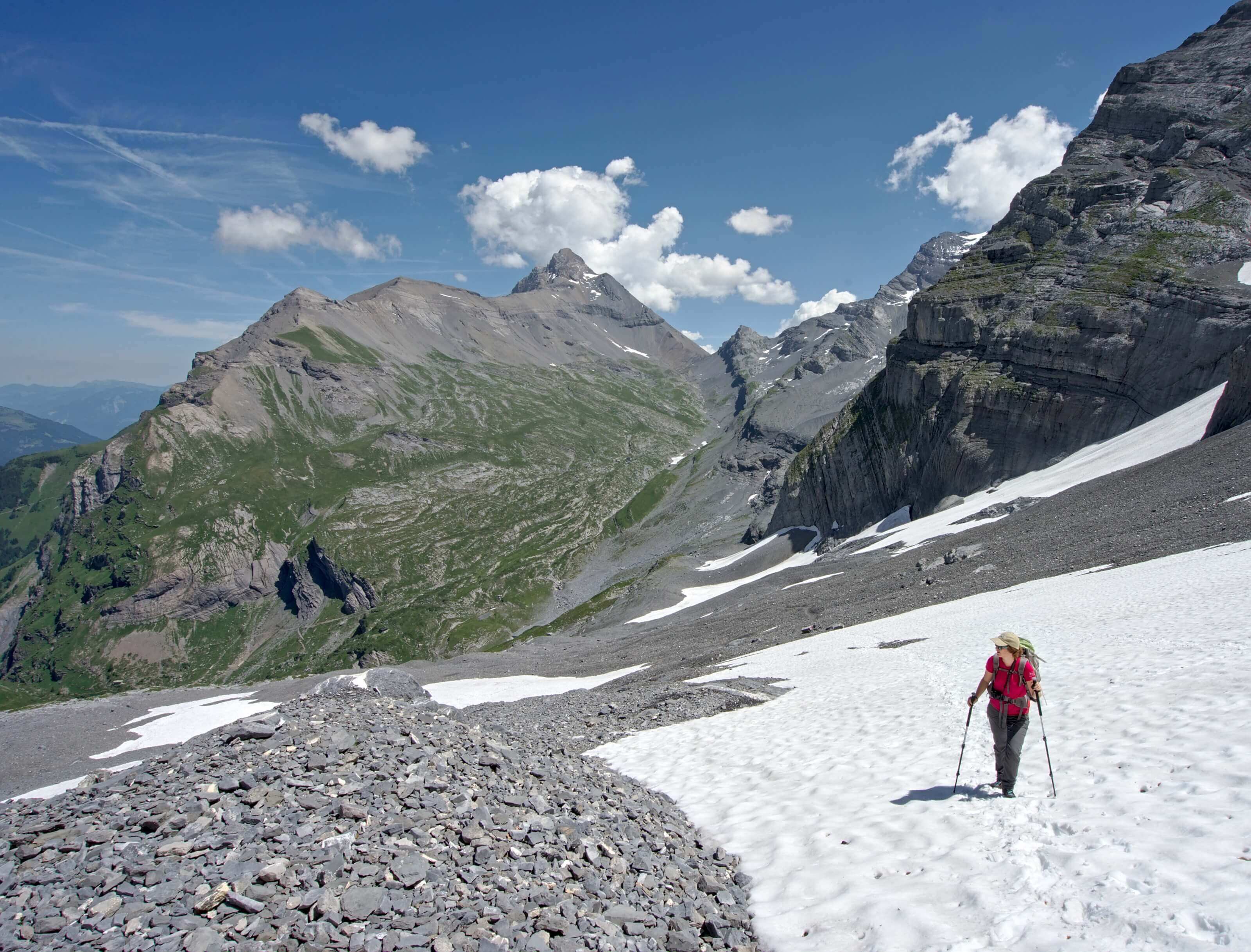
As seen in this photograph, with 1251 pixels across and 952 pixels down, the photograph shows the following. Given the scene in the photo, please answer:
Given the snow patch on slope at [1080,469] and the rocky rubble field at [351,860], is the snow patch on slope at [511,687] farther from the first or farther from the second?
the snow patch on slope at [1080,469]

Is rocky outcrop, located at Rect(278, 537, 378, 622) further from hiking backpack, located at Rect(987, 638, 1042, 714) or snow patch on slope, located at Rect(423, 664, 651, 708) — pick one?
hiking backpack, located at Rect(987, 638, 1042, 714)

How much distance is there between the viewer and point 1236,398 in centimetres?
4409

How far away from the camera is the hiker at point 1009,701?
9656mm

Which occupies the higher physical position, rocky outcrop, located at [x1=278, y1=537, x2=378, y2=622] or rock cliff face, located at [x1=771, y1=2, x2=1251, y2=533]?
rock cliff face, located at [x1=771, y1=2, x2=1251, y2=533]

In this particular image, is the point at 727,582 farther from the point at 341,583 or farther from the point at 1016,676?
the point at 341,583

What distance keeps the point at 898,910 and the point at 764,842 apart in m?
2.91

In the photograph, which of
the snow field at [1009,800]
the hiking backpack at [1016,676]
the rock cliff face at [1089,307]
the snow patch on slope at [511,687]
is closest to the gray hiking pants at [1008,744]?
the hiking backpack at [1016,676]

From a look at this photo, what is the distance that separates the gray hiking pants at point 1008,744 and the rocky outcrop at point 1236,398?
1892 inches

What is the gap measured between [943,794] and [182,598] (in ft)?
759

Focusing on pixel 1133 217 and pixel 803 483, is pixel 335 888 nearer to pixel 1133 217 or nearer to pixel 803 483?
pixel 1133 217

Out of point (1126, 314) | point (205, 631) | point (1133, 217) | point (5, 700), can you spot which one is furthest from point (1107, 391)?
point (205, 631)

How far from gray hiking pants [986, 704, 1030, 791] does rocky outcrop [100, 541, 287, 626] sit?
742ft

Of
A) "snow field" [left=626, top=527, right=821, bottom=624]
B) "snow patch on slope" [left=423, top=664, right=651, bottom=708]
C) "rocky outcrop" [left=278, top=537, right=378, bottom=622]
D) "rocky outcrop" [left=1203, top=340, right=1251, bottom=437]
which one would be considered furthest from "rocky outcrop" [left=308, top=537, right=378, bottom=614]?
"rocky outcrop" [left=1203, top=340, right=1251, bottom=437]

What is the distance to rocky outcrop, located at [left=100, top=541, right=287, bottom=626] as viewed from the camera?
190 meters
